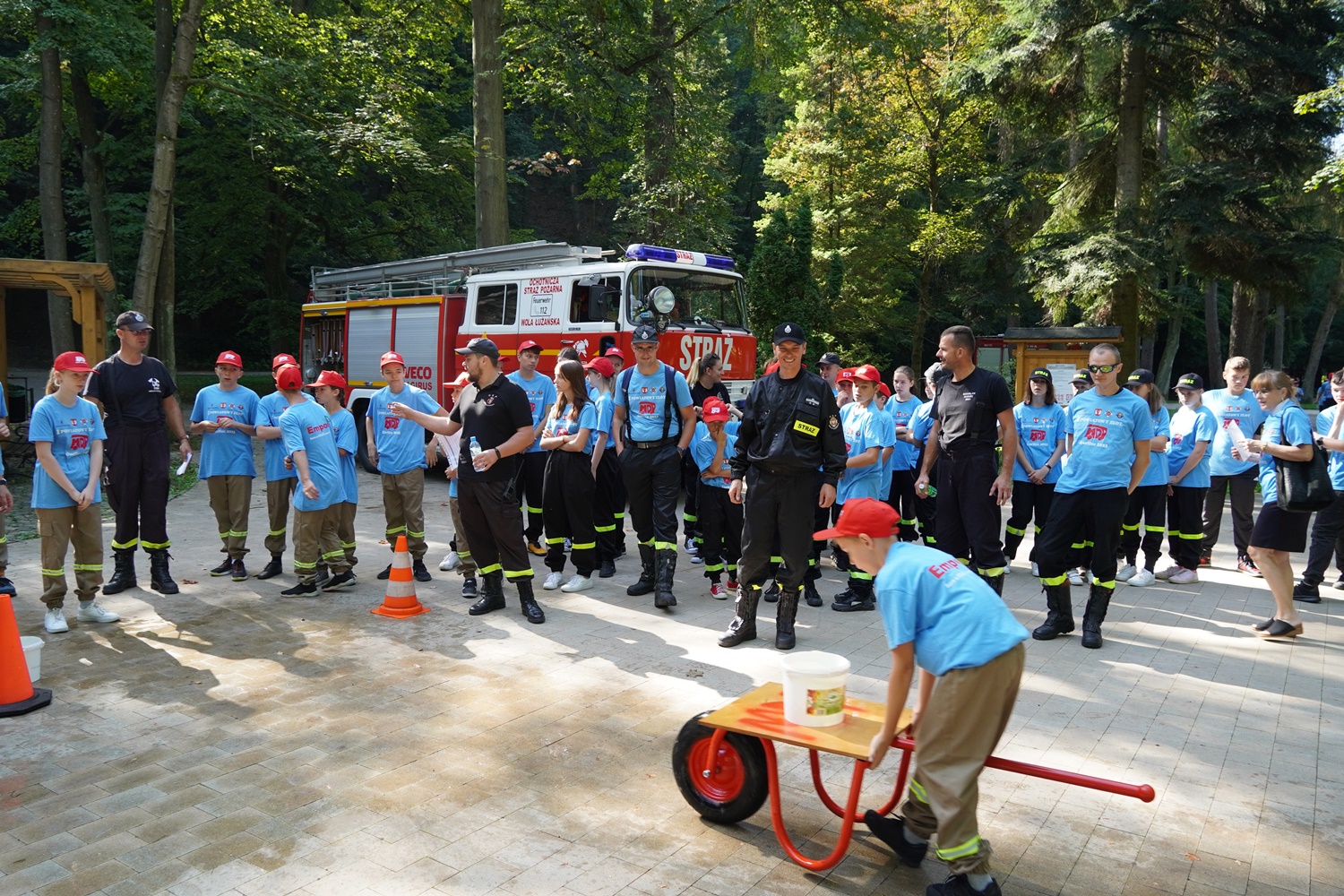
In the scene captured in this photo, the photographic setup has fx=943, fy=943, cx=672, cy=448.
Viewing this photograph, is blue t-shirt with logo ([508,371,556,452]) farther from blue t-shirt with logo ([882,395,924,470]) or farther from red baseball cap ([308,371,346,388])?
blue t-shirt with logo ([882,395,924,470])

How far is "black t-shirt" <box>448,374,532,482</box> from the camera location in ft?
22.9

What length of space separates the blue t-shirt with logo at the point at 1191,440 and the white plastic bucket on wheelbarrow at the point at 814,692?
6216 millimetres

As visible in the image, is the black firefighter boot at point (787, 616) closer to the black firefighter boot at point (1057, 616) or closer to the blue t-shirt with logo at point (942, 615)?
the black firefighter boot at point (1057, 616)

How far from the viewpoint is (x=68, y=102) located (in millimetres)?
22297

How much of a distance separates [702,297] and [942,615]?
409 inches

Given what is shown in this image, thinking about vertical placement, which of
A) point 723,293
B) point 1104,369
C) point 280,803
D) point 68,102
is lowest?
point 280,803

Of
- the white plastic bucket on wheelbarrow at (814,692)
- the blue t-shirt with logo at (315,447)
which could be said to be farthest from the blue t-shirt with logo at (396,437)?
the white plastic bucket on wheelbarrow at (814,692)

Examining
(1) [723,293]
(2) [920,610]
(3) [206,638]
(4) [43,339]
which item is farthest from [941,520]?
(4) [43,339]

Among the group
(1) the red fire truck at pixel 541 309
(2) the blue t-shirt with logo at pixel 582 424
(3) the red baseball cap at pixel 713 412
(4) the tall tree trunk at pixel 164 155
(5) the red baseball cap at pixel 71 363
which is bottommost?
(2) the blue t-shirt with logo at pixel 582 424

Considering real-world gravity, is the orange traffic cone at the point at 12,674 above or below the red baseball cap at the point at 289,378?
below

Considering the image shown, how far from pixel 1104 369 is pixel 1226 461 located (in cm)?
358

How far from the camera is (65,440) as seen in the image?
652 centimetres

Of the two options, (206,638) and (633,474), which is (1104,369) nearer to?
(633,474)

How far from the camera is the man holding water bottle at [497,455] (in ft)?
22.8
